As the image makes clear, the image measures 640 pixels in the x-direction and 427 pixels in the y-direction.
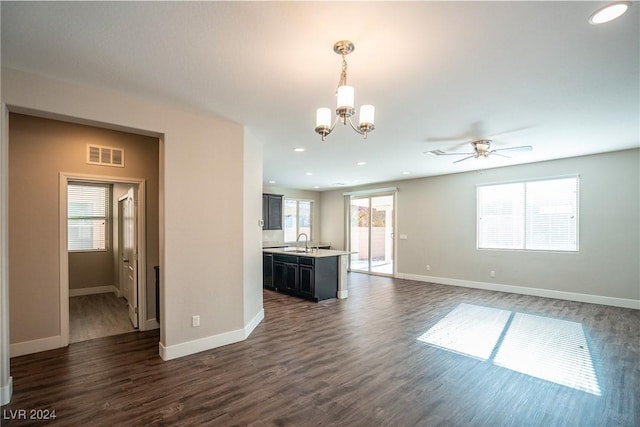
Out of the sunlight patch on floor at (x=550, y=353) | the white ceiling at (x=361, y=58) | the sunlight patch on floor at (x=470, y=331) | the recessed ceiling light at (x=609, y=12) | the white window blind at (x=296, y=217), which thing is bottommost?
the sunlight patch on floor at (x=470, y=331)

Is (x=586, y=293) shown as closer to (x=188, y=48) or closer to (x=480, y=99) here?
(x=480, y=99)

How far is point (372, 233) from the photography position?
9.09 metres

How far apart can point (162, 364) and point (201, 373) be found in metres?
0.50

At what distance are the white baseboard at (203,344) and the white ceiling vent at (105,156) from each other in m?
2.36

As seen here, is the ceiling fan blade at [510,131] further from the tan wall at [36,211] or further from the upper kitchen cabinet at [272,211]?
the upper kitchen cabinet at [272,211]

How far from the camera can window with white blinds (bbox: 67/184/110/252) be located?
6.34m

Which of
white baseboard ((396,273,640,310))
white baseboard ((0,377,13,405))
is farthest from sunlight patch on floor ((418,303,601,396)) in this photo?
white baseboard ((0,377,13,405))

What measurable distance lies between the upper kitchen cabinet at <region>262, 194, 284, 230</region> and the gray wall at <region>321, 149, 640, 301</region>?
2979mm

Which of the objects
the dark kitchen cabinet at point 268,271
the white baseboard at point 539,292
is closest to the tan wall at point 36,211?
the dark kitchen cabinet at point 268,271

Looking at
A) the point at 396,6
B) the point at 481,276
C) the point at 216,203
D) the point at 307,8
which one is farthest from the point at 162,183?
the point at 481,276

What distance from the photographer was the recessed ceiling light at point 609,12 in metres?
1.71

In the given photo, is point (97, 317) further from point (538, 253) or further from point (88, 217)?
point (538, 253)

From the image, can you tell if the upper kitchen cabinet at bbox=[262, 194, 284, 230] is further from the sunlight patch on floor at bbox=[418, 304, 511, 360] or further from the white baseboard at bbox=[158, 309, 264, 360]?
Result: the sunlight patch on floor at bbox=[418, 304, 511, 360]

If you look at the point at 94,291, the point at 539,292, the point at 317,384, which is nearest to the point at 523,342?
the point at 317,384
